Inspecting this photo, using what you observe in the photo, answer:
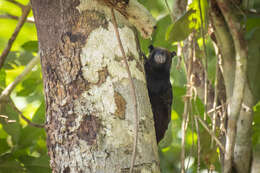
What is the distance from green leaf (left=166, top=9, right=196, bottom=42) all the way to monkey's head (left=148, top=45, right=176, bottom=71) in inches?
36.3

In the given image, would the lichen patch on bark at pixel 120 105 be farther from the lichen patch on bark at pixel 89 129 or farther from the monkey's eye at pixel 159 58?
the monkey's eye at pixel 159 58

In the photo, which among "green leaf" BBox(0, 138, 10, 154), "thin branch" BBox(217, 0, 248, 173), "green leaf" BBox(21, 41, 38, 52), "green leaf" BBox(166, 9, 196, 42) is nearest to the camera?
"thin branch" BBox(217, 0, 248, 173)

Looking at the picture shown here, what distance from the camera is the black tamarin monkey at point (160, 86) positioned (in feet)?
9.82

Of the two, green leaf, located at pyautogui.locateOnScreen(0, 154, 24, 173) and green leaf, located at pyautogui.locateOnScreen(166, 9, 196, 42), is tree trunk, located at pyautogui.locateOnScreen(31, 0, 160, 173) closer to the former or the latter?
green leaf, located at pyautogui.locateOnScreen(166, 9, 196, 42)

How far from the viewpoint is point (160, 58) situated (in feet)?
9.87

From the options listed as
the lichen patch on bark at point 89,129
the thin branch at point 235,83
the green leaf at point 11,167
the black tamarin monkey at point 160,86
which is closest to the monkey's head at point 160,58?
the black tamarin monkey at point 160,86

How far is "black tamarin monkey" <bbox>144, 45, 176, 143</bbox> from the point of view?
9.82ft

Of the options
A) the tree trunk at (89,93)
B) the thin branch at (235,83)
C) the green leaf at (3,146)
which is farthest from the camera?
the green leaf at (3,146)

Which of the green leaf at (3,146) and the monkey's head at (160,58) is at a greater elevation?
the monkey's head at (160,58)

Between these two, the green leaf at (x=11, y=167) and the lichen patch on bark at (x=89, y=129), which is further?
the green leaf at (x=11, y=167)

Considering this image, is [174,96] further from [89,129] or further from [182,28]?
[89,129]

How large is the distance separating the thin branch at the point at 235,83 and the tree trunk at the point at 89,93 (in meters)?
0.45

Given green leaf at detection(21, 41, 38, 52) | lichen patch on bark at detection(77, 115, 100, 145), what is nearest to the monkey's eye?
green leaf at detection(21, 41, 38, 52)

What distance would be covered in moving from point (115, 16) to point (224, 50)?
83 centimetres
